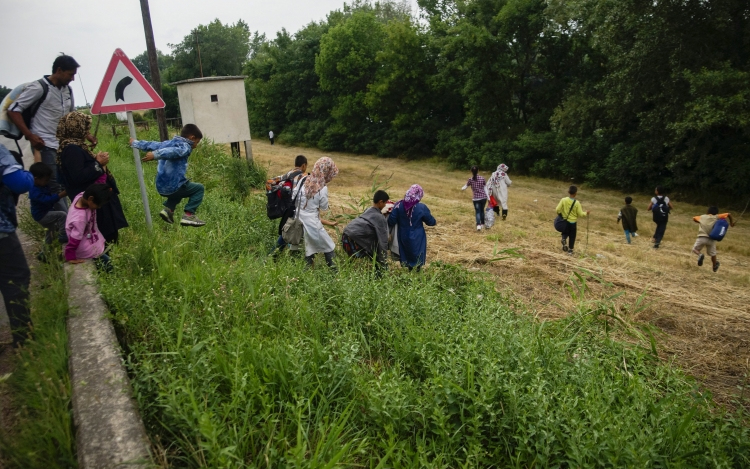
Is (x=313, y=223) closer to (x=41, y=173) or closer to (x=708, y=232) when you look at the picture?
(x=41, y=173)

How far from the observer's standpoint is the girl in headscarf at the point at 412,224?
22.2 feet

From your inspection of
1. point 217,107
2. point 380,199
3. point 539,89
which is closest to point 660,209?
point 380,199

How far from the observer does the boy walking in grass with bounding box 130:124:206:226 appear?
19.7ft

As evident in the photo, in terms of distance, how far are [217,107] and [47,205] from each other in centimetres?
939

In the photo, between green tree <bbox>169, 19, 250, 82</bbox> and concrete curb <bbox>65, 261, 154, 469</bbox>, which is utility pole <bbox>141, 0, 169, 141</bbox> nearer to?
concrete curb <bbox>65, 261, 154, 469</bbox>

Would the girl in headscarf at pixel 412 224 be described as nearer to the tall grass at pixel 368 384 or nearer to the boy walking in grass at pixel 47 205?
the tall grass at pixel 368 384

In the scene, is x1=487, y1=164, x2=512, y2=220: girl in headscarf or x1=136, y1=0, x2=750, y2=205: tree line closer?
x1=487, y1=164, x2=512, y2=220: girl in headscarf

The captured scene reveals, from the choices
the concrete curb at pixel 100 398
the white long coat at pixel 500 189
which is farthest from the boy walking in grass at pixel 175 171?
the white long coat at pixel 500 189

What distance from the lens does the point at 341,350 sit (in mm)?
3436

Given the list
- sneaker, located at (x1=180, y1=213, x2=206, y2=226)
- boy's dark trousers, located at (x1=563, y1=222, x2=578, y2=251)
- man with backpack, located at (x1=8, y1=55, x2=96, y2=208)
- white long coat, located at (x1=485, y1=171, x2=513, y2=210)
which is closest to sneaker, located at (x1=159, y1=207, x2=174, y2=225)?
sneaker, located at (x1=180, y1=213, x2=206, y2=226)

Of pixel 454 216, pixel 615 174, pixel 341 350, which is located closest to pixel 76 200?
pixel 341 350

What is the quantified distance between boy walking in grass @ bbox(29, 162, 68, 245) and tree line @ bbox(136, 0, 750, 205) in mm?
16441

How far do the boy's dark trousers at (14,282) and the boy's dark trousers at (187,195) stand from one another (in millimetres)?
2420

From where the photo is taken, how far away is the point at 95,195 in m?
4.62
